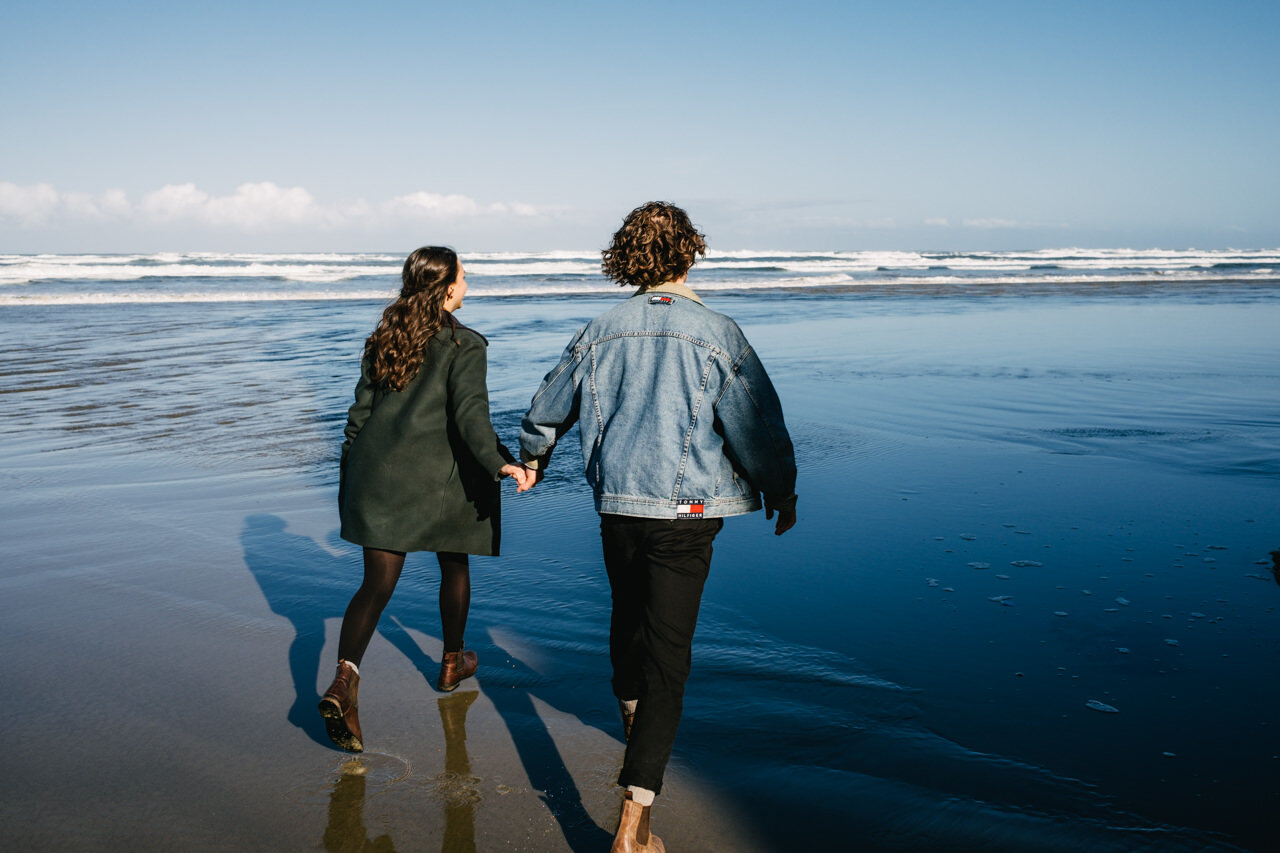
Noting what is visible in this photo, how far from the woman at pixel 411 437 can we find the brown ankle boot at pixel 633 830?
111cm

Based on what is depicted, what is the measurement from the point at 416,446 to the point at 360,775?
1085 mm

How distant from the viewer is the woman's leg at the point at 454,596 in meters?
3.44

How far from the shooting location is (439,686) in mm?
3502

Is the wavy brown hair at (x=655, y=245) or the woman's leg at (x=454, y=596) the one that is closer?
the wavy brown hair at (x=655, y=245)

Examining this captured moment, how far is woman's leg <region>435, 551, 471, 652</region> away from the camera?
344 cm

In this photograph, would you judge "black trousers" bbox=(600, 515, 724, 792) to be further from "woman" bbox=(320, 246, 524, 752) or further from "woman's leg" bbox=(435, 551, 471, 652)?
"woman's leg" bbox=(435, 551, 471, 652)

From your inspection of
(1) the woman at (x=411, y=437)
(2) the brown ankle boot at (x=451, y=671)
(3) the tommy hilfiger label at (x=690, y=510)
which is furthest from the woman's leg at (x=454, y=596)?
(3) the tommy hilfiger label at (x=690, y=510)

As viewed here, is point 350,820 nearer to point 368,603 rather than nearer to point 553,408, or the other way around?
point 368,603

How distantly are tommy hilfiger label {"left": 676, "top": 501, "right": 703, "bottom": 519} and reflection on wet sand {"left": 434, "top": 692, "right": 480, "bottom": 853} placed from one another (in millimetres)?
1099

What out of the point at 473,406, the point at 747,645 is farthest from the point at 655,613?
the point at 747,645

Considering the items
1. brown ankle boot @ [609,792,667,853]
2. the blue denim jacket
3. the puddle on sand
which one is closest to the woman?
the puddle on sand

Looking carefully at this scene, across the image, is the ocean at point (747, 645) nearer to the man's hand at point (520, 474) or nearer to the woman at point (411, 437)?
the woman at point (411, 437)

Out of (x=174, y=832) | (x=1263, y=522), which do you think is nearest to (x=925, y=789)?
(x=174, y=832)

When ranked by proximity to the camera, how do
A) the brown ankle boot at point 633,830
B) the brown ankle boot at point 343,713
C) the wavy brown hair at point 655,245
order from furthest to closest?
the brown ankle boot at point 343,713
the wavy brown hair at point 655,245
the brown ankle boot at point 633,830
